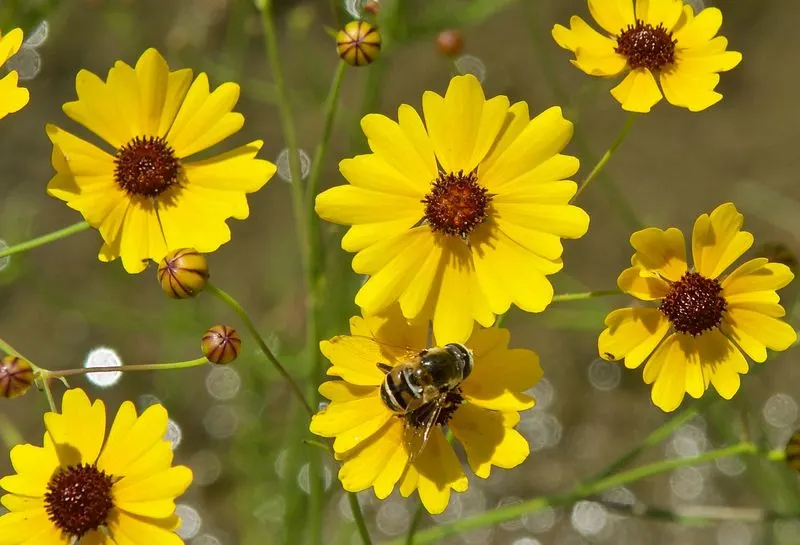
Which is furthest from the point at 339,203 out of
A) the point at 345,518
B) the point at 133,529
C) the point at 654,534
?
the point at 654,534

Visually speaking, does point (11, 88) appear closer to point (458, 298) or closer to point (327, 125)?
point (327, 125)

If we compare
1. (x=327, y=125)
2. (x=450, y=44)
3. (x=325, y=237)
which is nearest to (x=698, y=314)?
(x=327, y=125)

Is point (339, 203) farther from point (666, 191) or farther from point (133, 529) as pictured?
point (666, 191)

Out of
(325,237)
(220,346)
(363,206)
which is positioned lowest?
(220,346)

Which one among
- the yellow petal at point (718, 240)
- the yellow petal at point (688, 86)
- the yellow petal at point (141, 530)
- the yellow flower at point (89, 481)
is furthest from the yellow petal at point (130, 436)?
the yellow petal at point (688, 86)

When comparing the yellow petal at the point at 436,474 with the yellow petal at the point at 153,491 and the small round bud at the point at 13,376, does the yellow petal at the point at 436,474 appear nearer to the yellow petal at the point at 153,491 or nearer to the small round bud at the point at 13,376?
the yellow petal at the point at 153,491

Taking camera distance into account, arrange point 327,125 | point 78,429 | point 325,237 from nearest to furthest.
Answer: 1. point 78,429
2. point 327,125
3. point 325,237
